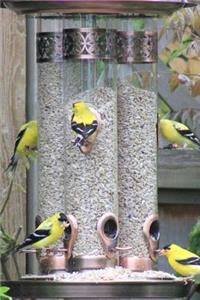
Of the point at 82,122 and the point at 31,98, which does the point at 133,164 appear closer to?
the point at 82,122

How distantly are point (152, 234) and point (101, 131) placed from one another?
1.34 feet

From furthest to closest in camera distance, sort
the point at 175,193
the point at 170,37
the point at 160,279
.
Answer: the point at 170,37, the point at 175,193, the point at 160,279

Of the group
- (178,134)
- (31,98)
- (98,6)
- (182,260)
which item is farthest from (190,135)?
(98,6)

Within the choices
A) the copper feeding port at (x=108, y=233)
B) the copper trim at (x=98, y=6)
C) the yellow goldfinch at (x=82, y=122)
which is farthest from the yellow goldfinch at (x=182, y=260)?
the copper trim at (x=98, y=6)

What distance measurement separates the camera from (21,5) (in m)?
5.61

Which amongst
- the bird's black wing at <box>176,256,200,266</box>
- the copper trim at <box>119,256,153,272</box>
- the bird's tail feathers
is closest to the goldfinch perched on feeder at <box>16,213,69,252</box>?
the copper trim at <box>119,256,153,272</box>

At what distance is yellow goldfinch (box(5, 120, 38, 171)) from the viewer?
5.83m

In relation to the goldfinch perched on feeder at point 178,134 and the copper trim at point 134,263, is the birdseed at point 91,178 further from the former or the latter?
the goldfinch perched on feeder at point 178,134

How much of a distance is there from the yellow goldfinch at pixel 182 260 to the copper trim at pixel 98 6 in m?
0.85

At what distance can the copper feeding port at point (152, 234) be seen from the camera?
5730mm

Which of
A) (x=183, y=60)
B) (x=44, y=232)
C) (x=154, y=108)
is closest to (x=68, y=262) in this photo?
(x=44, y=232)

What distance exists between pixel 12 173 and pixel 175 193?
98cm

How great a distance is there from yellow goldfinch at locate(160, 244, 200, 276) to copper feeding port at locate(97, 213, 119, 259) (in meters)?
0.29

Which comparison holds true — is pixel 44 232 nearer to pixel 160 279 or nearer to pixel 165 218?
pixel 160 279
